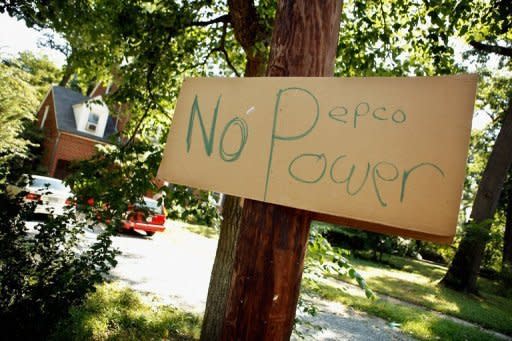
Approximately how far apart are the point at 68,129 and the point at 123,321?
818 inches

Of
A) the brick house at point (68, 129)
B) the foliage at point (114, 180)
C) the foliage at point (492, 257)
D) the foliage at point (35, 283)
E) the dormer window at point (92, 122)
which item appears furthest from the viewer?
the dormer window at point (92, 122)

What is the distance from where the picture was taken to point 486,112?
23.9 metres

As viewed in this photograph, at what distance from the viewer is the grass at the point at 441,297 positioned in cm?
913

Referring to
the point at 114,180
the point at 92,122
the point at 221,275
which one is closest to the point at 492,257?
the point at 221,275

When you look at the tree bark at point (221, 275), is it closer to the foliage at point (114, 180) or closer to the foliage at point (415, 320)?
the foliage at point (114, 180)

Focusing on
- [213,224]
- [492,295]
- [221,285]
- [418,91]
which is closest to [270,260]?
[418,91]

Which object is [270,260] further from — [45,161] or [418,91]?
[45,161]

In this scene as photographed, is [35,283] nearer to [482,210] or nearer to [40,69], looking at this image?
[482,210]

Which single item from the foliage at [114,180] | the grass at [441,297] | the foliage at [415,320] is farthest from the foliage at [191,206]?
the grass at [441,297]

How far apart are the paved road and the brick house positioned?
12.7 metres

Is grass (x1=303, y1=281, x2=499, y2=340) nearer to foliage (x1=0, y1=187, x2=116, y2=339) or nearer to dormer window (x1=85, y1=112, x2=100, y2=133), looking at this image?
foliage (x1=0, y1=187, x2=116, y2=339)

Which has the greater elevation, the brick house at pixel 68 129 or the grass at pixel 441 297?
the brick house at pixel 68 129

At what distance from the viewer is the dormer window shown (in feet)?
76.4

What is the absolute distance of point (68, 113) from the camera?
2377 centimetres
